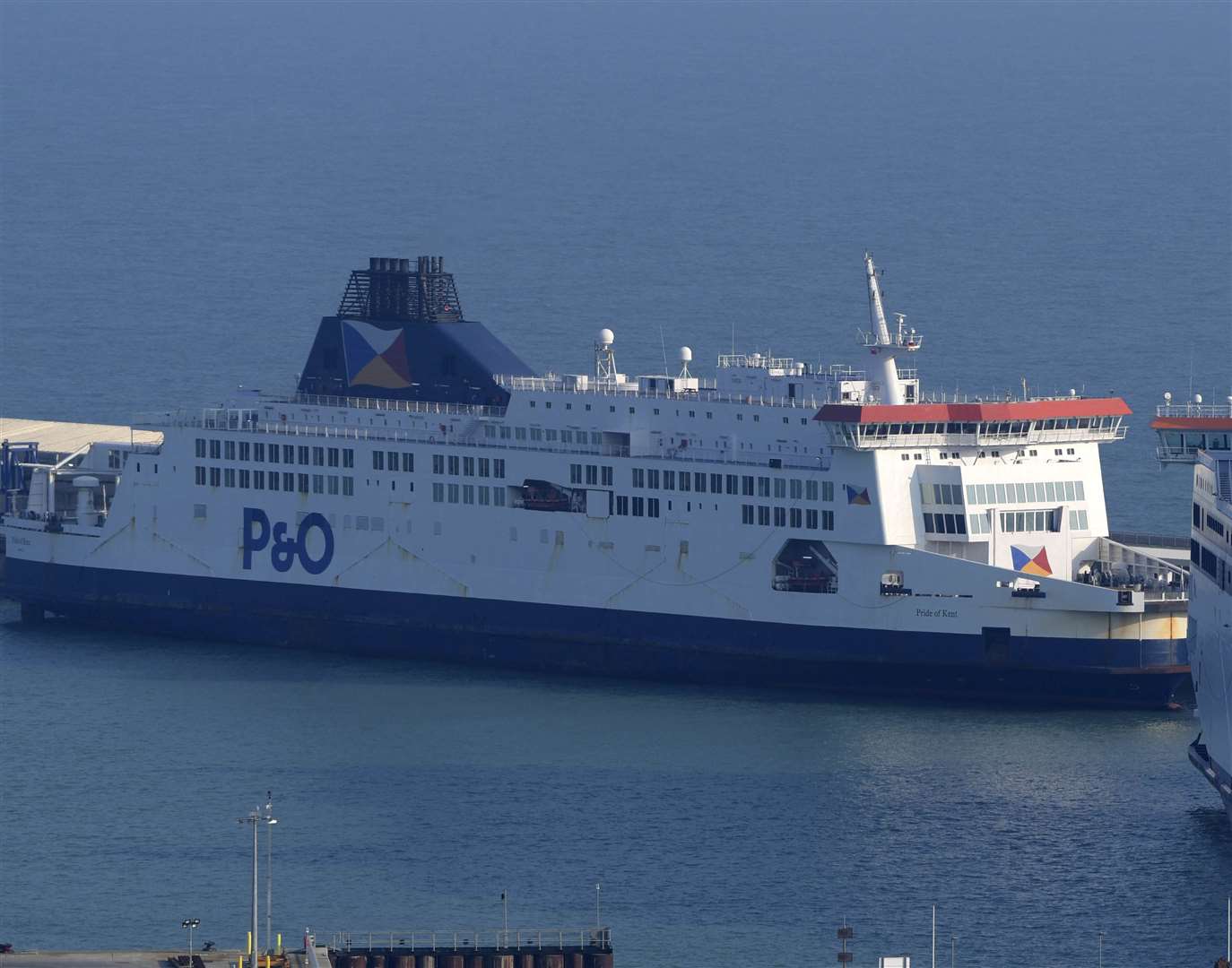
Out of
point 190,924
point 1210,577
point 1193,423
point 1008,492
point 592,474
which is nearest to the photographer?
point 190,924

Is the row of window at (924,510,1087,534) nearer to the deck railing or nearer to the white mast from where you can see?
the white mast

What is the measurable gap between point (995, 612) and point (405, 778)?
1479 centimetres

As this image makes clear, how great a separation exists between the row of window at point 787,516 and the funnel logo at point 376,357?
36.4 feet

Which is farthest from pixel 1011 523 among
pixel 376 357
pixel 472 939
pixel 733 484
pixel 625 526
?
pixel 472 939

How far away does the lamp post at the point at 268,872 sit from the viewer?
193 feet

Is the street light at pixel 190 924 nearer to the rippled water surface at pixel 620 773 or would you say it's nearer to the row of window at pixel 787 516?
the rippled water surface at pixel 620 773

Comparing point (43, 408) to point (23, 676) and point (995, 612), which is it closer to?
point (23, 676)

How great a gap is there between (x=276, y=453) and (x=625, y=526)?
399 inches

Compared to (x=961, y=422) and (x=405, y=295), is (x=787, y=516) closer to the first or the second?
(x=961, y=422)

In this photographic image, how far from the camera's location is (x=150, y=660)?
86562mm

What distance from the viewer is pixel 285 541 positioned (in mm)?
89375

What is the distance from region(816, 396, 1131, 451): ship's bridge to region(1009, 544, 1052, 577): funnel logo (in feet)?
8.07

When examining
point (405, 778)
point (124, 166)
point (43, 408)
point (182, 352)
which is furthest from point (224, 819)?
point (124, 166)

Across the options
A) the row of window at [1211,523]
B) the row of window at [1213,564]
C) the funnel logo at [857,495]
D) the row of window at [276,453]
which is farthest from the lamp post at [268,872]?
the row of window at [276,453]
